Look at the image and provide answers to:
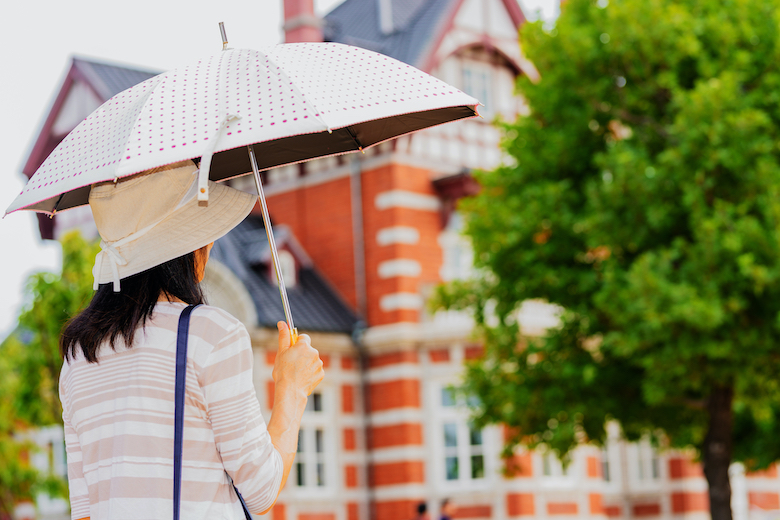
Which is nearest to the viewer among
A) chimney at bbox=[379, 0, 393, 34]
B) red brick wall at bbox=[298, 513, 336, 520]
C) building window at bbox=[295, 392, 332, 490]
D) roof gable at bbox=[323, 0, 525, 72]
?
red brick wall at bbox=[298, 513, 336, 520]

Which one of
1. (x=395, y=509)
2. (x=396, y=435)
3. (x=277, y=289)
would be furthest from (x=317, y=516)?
(x=277, y=289)

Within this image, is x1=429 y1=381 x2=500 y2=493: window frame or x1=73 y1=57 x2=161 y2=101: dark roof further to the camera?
x1=73 y1=57 x2=161 y2=101: dark roof

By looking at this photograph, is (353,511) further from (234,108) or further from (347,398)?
(234,108)

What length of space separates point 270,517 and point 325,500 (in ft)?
3.68

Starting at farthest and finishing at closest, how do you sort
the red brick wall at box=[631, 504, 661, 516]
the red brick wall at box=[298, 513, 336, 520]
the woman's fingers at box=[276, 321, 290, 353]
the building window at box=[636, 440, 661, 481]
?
the building window at box=[636, 440, 661, 481]
the red brick wall at box=[631, 504, 661, 516]
the red brick wall at box=[298, 513, 336, 520]
the woman's fingers at box=[276, 321, 290, 353]

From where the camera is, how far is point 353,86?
2.97 meters

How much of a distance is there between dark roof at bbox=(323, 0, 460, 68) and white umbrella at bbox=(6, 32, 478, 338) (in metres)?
16.1

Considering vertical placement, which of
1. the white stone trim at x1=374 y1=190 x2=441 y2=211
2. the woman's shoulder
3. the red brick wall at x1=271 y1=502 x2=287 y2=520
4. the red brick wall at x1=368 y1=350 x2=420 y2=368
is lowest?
the red brick wall at x1=271 y1=502 x2=287 y2=520

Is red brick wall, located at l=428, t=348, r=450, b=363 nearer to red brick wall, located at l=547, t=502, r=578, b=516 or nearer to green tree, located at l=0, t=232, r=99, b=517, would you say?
red brick wall, located at l=547, t=502, r=578, b=516

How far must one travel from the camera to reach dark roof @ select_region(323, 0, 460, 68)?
20000 mm

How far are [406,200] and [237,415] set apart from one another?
57.1 feet

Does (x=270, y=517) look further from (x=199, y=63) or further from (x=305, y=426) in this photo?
(x=199, y=63)

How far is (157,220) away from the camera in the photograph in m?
2.56

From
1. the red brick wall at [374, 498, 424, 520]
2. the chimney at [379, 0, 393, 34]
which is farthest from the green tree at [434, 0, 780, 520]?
the chimney at [379, 0, 393, 34]
